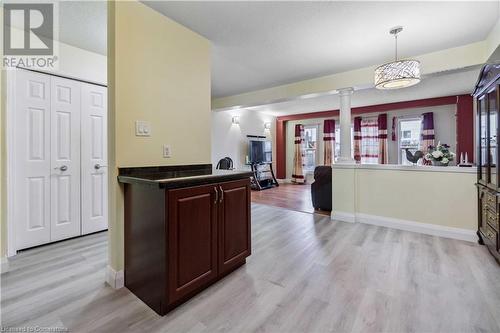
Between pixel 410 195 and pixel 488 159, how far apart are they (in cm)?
104

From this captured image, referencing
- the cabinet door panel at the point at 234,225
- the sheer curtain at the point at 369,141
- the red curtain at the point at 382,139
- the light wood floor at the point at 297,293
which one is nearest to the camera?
the light wood floor at the point at 297,293

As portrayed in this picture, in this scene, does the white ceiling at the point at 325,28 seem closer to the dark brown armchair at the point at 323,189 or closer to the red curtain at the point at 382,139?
the dark brown armchair at the point at 323,189

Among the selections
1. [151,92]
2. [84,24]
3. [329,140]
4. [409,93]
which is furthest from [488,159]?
[329,140]

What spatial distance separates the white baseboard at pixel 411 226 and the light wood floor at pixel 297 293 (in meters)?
0.20

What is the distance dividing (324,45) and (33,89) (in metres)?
3.32

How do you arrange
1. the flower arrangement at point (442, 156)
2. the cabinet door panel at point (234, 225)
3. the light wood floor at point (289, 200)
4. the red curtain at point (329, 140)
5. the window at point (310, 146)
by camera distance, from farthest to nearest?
the window at point (310, 146), the red curtain at point (329, 140), the light wood floor at point (289, 200), the flower arrangement at point (442, 156), the cabinet door panel at point (234, 225)

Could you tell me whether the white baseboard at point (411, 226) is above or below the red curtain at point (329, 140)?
below

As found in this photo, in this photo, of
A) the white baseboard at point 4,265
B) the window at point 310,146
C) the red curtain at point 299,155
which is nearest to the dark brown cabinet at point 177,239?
the white baseboard at point 4,265

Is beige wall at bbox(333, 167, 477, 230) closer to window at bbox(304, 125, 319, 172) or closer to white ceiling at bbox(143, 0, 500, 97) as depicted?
white ceiling at bbox(143, 0, 500, 97)

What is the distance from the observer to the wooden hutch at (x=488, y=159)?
7.17ft

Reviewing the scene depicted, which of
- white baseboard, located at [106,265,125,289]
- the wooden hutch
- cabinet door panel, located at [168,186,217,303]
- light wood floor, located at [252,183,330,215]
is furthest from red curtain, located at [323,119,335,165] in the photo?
white baseboard, located at [106,265,125,289]

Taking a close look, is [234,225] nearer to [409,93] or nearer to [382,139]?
[409,93]

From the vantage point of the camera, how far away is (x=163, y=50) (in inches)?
86.7

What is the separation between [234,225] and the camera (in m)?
2.12
